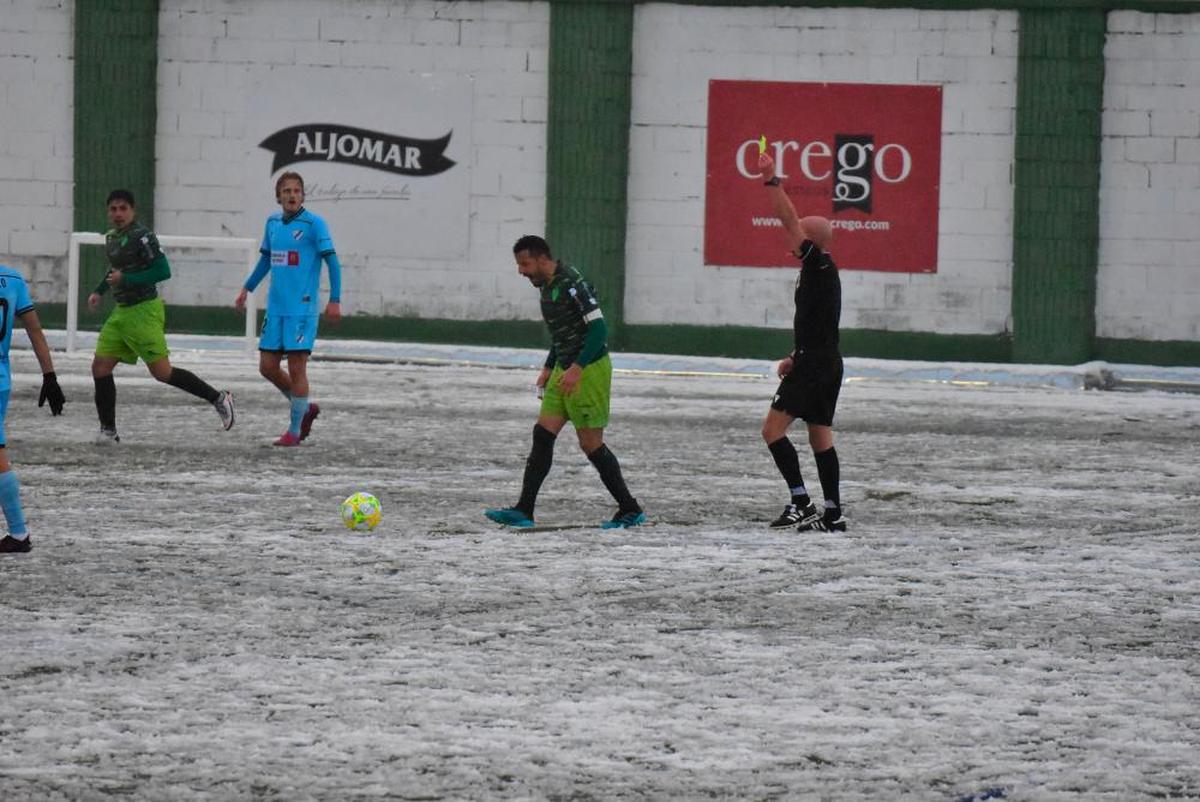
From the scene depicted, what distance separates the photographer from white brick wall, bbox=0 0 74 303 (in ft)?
86.6

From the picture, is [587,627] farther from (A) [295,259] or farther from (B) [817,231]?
(A) [295,259]

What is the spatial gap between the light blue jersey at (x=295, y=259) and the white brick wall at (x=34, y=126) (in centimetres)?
1172

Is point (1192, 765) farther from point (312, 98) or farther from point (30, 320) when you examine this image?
point (312, 98)

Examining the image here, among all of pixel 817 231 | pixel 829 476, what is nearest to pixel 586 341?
pixel 817 231

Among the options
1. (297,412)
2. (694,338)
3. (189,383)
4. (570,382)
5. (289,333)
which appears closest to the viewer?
(570,382)

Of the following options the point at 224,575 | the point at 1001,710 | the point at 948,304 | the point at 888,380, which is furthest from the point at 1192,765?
the point at 948,304

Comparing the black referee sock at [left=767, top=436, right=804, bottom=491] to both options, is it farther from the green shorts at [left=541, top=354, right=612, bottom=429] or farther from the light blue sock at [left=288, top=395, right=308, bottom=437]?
the light blue sock at [left=288, top=395, right=308, bottom=437]

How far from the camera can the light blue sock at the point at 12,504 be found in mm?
10133

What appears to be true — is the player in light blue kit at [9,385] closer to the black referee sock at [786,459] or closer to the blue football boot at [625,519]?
the blue football boot at [625,519]

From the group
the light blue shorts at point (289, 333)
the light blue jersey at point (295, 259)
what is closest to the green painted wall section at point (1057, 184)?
the light blue jersey at point (295, 259)

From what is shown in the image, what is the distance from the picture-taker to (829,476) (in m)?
11.7

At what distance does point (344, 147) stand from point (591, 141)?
3.11m

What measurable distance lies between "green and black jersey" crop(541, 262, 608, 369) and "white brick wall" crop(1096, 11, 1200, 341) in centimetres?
1514

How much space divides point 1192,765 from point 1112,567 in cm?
402
